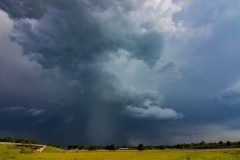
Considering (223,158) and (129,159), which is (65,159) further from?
(223,158)

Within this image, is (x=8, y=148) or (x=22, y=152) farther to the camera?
(x=8, y=148)

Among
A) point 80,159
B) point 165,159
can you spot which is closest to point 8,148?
point 80,159

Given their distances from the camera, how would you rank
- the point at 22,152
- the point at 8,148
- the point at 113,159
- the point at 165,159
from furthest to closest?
the point at 8,148
the point at 22,152
the point at 113,159
the point at 165,159

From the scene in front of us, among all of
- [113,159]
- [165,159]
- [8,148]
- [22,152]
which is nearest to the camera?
[165,159]

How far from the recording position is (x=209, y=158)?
11588 cm

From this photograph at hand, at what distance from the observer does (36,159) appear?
11838cm

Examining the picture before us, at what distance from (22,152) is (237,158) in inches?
3451

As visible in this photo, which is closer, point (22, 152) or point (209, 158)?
point (209, 158)

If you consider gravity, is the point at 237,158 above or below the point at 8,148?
below

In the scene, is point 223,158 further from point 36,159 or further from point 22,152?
point 22,152

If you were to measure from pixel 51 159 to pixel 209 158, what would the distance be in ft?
187

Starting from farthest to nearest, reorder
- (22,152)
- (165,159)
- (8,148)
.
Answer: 1. (8,148)
2. (22,152)
3. (165,159)

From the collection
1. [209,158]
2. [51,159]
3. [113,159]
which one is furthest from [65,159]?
[209,158]

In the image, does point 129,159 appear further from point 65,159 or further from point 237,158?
point 237,158
